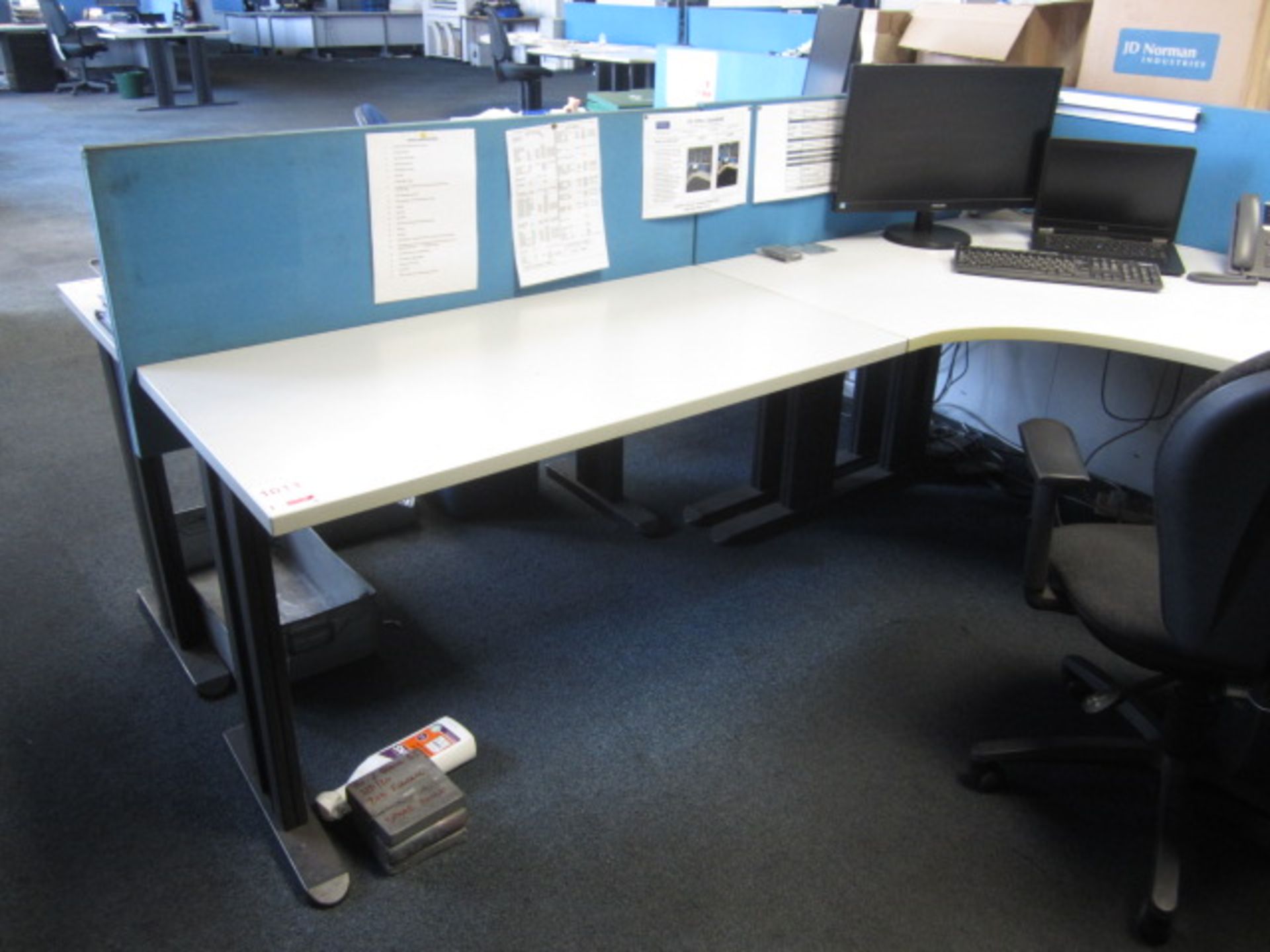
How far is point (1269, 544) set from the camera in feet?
3.74

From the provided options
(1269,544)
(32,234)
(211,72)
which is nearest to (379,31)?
(211,72)

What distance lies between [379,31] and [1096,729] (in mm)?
12752

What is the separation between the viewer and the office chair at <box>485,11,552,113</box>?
7.32 meters

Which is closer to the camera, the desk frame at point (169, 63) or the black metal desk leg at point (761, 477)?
the black metal desk leg at point (761, 477)

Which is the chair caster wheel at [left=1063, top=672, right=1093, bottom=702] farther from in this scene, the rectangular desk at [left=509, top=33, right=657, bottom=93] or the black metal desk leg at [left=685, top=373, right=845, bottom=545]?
the rectangular desk at [left=509, top=33, right=657, bottom=93]

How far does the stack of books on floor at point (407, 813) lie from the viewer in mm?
1479

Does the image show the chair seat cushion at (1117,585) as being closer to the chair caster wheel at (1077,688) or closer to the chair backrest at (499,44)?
the chair caster wheel at (1077,688)

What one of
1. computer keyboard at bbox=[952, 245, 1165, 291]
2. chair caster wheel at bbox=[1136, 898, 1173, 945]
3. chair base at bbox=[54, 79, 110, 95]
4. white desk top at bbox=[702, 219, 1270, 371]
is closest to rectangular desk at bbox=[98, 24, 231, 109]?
chair base at bbox=[54, 79, 110, 95]

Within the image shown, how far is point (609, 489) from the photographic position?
2.47 meters

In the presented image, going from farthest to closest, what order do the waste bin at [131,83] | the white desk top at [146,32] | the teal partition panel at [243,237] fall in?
the waste bin at [131,83] < the white desk top at [146,32] < the teal partition panel at [243,237]

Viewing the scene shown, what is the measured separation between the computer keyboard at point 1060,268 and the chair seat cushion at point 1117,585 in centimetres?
61

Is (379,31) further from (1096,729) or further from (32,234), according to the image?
(1096,729)

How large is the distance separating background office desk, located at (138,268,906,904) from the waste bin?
8701mm

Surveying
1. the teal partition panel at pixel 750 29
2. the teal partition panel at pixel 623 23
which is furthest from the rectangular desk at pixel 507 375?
the teal partition panel at pixel 623 23
